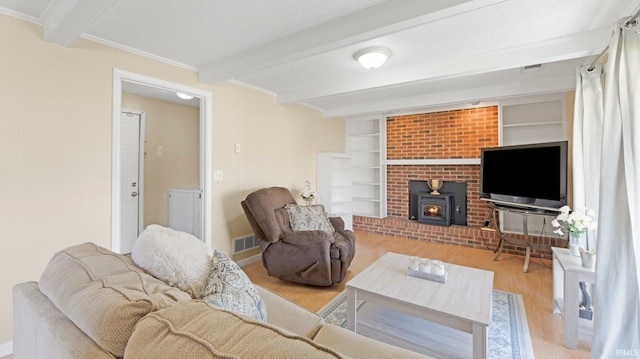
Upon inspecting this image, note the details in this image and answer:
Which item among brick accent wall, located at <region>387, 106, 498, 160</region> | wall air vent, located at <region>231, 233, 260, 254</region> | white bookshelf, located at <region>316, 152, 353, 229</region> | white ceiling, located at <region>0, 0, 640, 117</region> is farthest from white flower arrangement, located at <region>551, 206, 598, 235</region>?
wall air vent, located at <region>231, 233, 260, 254</region>

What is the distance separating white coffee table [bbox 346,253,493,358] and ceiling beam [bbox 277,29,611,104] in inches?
71.0

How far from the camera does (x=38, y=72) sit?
6.82 feet

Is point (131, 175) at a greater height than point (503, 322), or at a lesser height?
greater

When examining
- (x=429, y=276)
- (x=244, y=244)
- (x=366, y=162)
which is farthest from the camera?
(x=366, y=162)

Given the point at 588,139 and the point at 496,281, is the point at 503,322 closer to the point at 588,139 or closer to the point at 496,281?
the point at 496,281

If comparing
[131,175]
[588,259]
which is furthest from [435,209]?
[131,175]

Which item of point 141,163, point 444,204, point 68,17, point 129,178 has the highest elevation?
point 68,17

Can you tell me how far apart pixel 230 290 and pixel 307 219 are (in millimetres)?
2146

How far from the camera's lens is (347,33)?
2.04 meters

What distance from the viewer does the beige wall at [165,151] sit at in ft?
13.7

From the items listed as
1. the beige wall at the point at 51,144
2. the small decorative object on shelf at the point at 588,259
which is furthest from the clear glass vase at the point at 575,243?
the beige wall at the point at 51,144

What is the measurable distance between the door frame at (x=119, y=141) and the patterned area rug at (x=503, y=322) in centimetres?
127

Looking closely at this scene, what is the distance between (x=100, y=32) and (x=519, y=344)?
380cm

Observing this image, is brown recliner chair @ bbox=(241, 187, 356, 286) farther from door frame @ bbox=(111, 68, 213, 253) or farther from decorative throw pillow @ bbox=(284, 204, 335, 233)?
door frame @ bbox=(111, 68, 213, 253)
